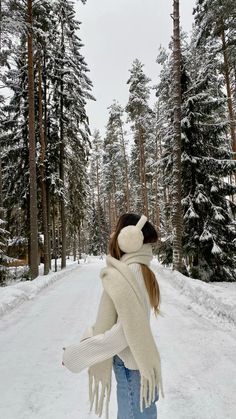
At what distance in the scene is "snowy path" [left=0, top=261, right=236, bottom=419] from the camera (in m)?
3.97

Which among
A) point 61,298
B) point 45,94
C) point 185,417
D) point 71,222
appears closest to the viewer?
point 185,417

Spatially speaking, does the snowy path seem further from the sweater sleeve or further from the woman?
the sweater sleeve

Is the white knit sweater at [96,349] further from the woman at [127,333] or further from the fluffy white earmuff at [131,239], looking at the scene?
the fluffy white earmuff at [131,239]

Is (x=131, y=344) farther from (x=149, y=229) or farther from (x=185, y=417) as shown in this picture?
(x=185, y=417)

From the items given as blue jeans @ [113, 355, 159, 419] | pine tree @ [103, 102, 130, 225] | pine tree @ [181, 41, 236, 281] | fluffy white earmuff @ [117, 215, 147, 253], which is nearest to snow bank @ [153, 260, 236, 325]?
pine tree @ [181, 41, 236, 281]

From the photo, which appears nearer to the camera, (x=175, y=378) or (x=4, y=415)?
(x=4, y=415)

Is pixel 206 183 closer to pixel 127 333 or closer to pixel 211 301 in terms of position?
pixel 211 301

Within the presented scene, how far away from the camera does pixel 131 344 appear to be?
2133 millimetres

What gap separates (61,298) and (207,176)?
8435mm

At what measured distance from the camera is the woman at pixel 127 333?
7.02 ft

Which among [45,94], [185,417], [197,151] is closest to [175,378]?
[185,417]

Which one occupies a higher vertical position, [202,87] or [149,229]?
[202,87]

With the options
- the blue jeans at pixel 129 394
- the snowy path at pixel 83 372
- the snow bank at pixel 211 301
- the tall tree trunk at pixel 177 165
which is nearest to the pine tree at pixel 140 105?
the tall tree trunk at pixel 177 165

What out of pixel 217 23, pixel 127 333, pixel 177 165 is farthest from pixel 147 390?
pixel 217 23
